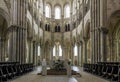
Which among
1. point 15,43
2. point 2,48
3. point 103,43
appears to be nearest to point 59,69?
point 103,43

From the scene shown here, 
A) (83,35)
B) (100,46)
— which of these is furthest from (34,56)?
(100,46)

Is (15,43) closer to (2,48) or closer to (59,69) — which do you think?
(59,69)

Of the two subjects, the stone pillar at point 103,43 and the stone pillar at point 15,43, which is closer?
the stone pillar at point 103,43

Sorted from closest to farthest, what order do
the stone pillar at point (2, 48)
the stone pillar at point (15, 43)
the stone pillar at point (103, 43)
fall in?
the stone pillar at point (103, 43) < the stone pillar at point (15, 43) < the stone pillar at point (2, 48)

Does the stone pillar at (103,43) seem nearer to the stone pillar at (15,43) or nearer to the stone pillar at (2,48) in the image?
the stone pillar at (15,43)

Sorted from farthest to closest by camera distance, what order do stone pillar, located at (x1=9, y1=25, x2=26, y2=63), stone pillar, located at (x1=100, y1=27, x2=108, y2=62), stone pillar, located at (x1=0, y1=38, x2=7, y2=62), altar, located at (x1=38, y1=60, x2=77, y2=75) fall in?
stone pillar, located at (x1=0, y1=38, x2=7, y2=62) → stone pillar, located at (x1=9, y1=25, x2=26, y2=63) → stone pillar, located at (x1=100, y1=27, x2=108, y2=62) → altar, located at (x1=38, y1=60, x2=77, y2=75)

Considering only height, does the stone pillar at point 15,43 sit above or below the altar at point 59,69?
above

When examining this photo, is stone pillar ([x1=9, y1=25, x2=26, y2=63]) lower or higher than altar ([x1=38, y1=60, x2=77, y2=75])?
higher

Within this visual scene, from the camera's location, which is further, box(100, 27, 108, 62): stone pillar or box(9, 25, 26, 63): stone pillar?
box(9, 25, 26, 63): stone pillar

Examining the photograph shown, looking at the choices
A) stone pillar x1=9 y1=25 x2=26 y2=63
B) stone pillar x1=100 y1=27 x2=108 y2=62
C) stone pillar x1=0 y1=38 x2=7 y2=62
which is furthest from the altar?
stone pillar x1=0 y1=38 x2=7 y2=62

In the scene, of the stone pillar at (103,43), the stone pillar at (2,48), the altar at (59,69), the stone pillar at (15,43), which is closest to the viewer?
the altar at (59,69)

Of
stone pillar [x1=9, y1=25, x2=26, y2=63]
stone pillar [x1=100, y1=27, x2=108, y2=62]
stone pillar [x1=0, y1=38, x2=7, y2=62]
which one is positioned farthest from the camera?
stone pillar [x1=0, y1=38, x2=7, y2=62]

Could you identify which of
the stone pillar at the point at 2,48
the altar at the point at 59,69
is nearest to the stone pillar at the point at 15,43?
the altar at the point at 59,69

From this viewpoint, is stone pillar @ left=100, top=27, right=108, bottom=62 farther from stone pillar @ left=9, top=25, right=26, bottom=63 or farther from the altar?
stone pillar @ left=9, top=25, right=26, bottom=63
